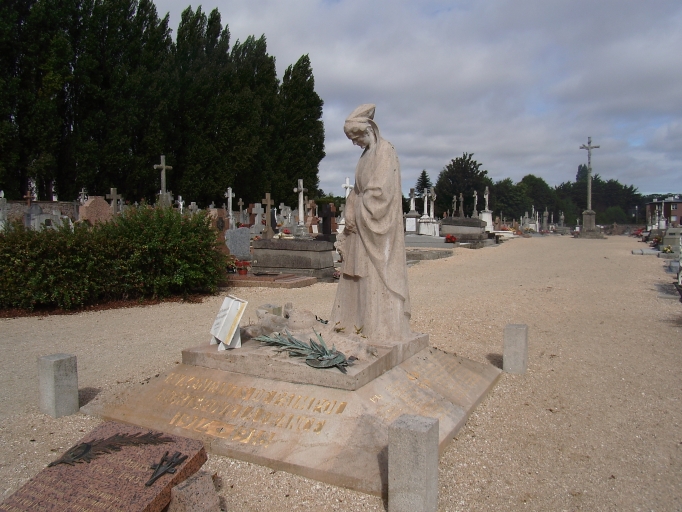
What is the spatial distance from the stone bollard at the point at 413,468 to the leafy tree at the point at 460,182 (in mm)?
57652

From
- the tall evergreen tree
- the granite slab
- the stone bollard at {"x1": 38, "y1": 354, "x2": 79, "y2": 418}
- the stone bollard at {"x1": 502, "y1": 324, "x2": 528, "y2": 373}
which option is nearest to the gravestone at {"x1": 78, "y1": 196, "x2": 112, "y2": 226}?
the stone bollard at {"x1": 38, "y1": 354, "x2": 79, "y2": 418}

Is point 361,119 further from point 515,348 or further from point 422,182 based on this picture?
point 422,182

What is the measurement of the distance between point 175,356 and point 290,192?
3010 cm

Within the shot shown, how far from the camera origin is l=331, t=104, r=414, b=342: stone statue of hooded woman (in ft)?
15.5

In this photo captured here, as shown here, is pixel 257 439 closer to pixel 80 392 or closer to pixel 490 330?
pixel 80 392

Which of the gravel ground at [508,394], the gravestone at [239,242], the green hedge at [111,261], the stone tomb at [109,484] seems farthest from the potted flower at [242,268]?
the stone tomb at [109,484]

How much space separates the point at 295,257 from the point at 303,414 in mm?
9705

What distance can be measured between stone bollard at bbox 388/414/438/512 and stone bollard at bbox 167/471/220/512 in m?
1.00

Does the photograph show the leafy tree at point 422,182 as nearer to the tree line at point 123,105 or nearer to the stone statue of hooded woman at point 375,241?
the tree line at point 123,105

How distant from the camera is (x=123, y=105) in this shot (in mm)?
25781

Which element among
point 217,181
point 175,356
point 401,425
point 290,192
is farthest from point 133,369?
point 290,192

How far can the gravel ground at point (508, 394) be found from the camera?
132 inches

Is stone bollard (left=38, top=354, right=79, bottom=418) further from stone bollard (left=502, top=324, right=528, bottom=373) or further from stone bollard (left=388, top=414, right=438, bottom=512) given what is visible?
stone bollard (left=502, top=324, right=528, bottom=373)

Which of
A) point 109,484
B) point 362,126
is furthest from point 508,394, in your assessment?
point 109,484
